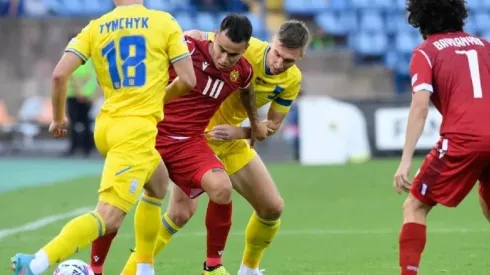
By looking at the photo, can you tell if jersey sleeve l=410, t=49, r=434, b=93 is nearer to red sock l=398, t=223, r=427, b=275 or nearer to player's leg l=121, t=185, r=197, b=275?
red sock l=398, t=223, r=427, b=275

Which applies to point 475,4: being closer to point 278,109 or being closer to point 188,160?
point 278,109

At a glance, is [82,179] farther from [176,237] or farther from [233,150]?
[233,150]

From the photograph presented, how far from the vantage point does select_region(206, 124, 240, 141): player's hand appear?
798 centimetres

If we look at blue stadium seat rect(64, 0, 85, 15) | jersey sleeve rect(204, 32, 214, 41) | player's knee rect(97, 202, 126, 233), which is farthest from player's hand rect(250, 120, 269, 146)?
blue stadium seat rect(64, 0, 85, 15)

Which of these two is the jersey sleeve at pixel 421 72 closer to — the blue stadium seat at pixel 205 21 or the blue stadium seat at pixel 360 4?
the blue stadium seat at pixel 205 21

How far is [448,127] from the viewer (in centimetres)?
663

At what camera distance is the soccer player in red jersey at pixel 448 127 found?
6.54 m

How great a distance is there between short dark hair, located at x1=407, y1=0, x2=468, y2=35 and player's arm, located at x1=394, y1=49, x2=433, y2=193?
0.27 metres

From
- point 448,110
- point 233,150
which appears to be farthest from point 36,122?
point 448,110

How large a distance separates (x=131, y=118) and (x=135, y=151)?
0.21m

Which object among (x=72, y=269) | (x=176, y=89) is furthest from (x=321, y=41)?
(x=72, y=269)

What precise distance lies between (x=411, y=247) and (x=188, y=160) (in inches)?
71.4

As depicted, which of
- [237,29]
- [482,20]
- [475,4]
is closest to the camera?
[237,29]

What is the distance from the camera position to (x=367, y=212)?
12406 millimetres
